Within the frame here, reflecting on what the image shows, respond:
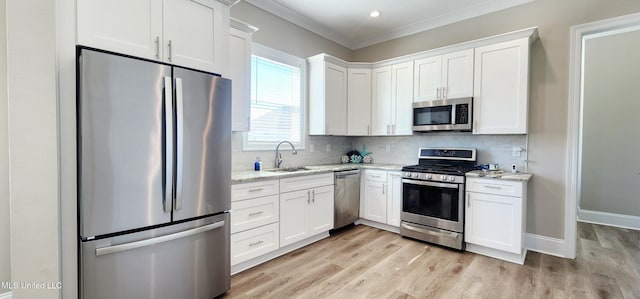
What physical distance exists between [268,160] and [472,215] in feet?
8.15

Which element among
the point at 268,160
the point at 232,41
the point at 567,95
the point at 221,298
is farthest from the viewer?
the point at 268,160

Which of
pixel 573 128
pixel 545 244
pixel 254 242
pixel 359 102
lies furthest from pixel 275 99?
pixel 545 244

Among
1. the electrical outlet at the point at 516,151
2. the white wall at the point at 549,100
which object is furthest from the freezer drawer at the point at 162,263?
the white wall at the point at 549,100

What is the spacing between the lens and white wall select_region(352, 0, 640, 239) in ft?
10.1

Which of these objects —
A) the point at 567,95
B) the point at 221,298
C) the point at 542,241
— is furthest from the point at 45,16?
the point at 542,241

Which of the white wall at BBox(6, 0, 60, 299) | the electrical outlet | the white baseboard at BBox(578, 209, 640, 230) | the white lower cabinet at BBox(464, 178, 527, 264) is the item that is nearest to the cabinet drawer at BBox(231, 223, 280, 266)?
the white wall at BBox(6, 0, 60, 299)

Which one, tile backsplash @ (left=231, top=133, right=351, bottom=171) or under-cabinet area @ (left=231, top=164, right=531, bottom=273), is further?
tile backsplash @ (left=231, top=133, right=351, bottom=171)

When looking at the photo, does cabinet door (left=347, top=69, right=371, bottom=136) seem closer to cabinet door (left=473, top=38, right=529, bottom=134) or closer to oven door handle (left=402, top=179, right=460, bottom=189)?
oven door handle (left=402, top=179, right=460, bottom=189)

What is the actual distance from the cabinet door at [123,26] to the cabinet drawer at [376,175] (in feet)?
9.58

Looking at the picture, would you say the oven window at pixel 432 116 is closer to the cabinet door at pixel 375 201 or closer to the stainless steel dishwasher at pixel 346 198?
the cabinet door at pixel 375 201

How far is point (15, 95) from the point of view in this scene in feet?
4.83

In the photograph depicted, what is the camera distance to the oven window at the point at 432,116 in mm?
3574

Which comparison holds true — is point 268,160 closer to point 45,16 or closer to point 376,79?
point 376,79

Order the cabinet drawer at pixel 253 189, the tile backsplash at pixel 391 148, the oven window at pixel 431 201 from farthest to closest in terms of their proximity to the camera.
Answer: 1. the tile backsplash at pixel 391 148
2. the oven window at pixel 431 201
3. the cabinet drawer at pixel 253 189
